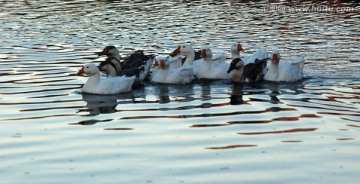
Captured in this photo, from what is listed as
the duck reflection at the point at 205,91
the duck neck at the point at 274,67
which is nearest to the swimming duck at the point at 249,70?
the duck neck at the point at 274,67

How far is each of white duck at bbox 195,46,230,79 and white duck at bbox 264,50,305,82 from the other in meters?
1.29

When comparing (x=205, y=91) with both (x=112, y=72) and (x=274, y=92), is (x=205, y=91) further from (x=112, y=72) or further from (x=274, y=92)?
(x=112, y=72)

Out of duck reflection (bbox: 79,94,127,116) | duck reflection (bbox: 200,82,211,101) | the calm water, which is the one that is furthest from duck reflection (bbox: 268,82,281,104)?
duck reflection (bbox: 79,94,127,116)

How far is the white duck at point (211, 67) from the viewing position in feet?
74.2

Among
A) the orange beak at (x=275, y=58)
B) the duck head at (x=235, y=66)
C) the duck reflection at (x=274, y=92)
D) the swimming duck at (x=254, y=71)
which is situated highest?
the orange beak at (x=275, y=58)

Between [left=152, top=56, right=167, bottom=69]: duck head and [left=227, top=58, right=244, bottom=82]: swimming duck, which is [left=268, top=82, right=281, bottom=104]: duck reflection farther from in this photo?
[left=152, top=56, right=167, bottom=69]: duck head

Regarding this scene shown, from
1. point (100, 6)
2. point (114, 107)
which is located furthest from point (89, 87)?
point (100, 6)

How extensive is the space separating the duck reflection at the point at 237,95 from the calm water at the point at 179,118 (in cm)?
5

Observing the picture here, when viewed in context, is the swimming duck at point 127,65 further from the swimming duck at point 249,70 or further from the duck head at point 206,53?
the swimming duck at point 249,70

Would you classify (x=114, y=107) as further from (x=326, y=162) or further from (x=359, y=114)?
(x=326, y=162)

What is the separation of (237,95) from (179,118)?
3286 mm

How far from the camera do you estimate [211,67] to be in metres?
22.9

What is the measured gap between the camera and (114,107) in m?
18.4

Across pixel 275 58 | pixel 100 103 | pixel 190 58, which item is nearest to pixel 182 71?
pixel 190 58
